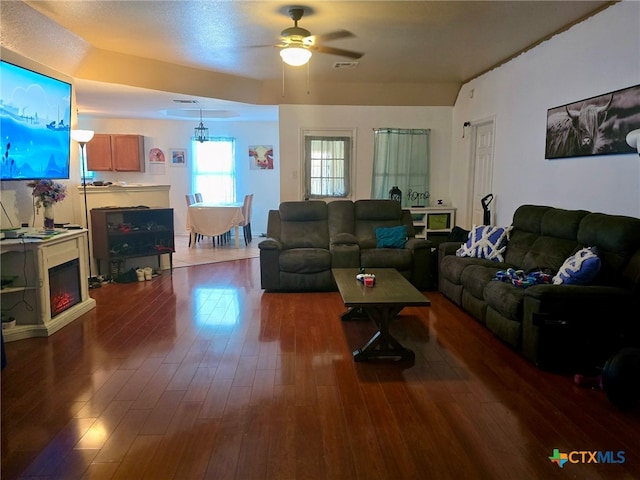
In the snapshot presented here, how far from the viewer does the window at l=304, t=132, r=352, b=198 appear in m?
6.76

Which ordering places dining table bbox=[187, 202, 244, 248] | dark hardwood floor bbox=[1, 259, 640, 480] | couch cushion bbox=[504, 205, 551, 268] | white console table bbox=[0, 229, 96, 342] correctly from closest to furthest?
1. dark hardwood floor bbox=[1, 259, 640, 480]
2. white console table bbox=[0, 229, 96, 342]
3. couch cushion bbox=[504, 205, 551, 268]
4. dining table bbox=[187, 202, 244, 248]

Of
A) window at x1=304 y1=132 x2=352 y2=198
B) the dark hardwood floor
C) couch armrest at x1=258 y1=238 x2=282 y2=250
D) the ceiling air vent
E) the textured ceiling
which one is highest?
the ceiling air vent

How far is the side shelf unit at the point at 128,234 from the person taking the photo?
210 inches

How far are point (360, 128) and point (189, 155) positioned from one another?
4.05 m

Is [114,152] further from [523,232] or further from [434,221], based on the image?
[523,232]

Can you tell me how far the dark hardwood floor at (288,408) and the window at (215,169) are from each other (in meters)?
5.56

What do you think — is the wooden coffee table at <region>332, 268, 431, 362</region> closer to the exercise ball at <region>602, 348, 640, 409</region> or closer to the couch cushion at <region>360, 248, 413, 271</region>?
the exercise ball at <region>602, 348, 640, 409</region>

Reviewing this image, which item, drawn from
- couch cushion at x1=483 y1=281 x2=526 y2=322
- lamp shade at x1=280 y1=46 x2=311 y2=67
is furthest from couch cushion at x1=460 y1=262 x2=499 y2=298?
lamp shade at x1=280 y1=46 x2=311 y2=67

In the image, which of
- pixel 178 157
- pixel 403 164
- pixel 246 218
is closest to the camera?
pixel 403 164

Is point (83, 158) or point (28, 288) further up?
point (83, 158)

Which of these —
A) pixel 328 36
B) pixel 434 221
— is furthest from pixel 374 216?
pixel 328 36

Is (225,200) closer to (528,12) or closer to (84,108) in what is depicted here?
(84,108)

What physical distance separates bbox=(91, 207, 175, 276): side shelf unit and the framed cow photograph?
186 inches

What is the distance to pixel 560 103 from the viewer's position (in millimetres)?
4098
